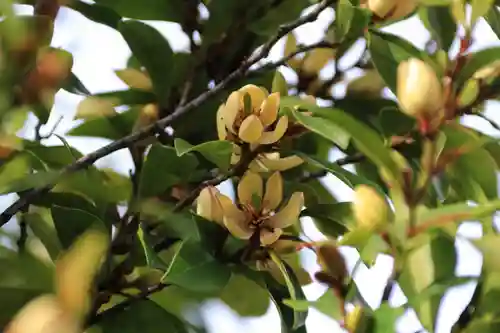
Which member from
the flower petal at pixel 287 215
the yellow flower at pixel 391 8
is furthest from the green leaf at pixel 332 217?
the yellow flower at pixel 391 8

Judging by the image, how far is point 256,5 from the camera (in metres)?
0.57

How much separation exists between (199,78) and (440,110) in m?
0.26

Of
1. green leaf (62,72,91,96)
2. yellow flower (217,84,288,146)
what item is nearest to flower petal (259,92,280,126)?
yellow flower (217,84,288,146)

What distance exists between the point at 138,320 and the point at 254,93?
177 mm

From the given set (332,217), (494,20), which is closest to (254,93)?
(332,217)

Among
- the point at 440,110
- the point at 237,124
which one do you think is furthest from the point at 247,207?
the point at 440,110

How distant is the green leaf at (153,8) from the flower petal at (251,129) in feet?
0.57

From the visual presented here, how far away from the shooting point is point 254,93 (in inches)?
18.5

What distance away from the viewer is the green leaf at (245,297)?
0.57 metres

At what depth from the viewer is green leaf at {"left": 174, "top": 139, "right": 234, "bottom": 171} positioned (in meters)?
0.45

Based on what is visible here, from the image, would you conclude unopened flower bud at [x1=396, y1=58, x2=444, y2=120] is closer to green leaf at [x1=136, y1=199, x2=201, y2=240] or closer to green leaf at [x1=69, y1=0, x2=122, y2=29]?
green leaf at [x1=136, y1=199, x2=201, y2=240]

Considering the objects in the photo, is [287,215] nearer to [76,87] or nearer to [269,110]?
[269,110]

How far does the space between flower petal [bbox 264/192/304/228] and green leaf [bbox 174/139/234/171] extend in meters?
0.06

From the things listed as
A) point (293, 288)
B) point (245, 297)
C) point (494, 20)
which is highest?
point (494, 20)
